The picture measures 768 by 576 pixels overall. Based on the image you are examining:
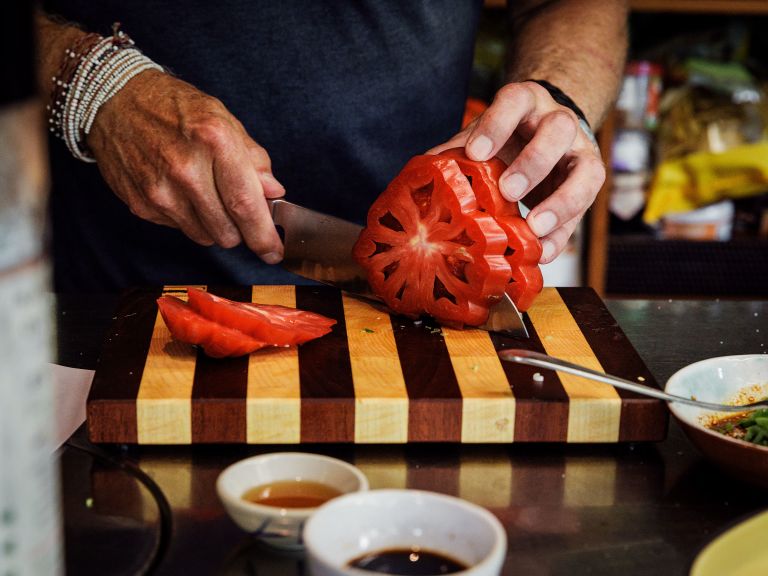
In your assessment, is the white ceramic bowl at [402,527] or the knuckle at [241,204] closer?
the white ceramic bowl at [402,527]

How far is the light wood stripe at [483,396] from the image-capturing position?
1086mm

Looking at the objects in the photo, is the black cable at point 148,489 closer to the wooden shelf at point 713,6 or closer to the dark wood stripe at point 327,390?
the dark wood stripe at point 327,390

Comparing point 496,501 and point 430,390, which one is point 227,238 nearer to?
point 430,390

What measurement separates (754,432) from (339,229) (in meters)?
0.68

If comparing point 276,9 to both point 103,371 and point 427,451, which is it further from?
point 427,451

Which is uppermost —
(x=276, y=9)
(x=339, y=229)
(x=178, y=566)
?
(x=276, y=9)

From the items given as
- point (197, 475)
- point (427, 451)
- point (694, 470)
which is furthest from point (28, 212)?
point (694, 470)

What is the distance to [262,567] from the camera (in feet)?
2.74

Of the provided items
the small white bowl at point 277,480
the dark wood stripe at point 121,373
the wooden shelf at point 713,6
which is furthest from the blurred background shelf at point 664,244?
the small white bowl at point 277,480

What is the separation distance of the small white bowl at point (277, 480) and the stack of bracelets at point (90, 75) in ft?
2.81

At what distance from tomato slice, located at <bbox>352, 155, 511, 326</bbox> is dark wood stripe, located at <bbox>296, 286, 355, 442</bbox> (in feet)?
0.36

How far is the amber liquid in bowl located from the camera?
2.78 feet

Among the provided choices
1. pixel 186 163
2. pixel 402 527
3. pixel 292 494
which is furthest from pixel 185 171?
pixel 402 527

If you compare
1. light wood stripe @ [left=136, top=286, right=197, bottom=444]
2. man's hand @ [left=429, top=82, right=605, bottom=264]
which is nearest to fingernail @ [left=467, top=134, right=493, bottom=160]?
man's hand @ [left=429, top=82, right=605, bottom=264]
